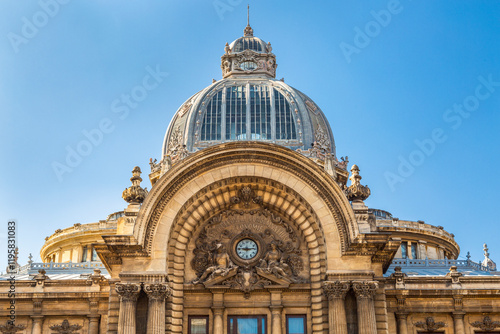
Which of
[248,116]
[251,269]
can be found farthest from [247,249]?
[248,116]

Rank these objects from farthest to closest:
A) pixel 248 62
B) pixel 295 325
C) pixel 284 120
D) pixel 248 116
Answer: pixel 248 62 → pixel 284 120 → pixel 248 116 → pixel 295 325

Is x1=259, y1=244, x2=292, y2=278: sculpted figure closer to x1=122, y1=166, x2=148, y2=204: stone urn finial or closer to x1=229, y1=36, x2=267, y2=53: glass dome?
x1=122, y1=166, x2=148, y2=204: stone urn finial

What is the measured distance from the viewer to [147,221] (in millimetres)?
33062

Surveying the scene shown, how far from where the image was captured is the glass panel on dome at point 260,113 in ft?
148

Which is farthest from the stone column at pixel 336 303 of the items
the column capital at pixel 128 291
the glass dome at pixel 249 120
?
the glass dome at pixel 249 120

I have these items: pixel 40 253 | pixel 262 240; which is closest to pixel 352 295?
pixel 262 240

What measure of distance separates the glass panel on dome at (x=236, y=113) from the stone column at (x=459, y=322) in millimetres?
17119

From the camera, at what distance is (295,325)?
33.4 metres

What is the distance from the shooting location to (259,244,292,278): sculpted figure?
110ft

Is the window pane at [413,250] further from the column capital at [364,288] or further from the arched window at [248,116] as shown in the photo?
the column capital at [364,288]

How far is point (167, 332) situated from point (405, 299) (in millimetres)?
13053

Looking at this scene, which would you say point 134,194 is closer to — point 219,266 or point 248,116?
point 219,266

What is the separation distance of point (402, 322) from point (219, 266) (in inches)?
413

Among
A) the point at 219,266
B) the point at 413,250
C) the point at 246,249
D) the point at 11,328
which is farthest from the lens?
the point at 413,250
